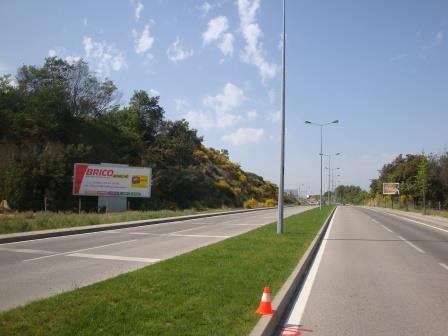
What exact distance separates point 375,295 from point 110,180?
1664 inches

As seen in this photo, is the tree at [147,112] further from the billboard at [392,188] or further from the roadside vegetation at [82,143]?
the billboard at [392,188]

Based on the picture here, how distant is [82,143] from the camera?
56.2 metres

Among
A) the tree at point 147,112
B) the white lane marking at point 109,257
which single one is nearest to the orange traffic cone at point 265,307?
the white lane marking at point 109,257

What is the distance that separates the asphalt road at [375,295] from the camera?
6699mm

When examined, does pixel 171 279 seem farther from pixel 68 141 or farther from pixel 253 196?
pixel 253 196

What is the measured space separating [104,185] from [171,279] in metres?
41.0

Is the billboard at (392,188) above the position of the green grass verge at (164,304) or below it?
above

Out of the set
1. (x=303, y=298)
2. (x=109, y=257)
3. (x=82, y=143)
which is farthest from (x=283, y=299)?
(x=82, y=143)

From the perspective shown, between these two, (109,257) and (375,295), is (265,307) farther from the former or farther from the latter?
(109,257)

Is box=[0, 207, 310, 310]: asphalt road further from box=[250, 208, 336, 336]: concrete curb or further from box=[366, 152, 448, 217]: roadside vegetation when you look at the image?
box=[366, 152, 448, 217]: roadside vegetation

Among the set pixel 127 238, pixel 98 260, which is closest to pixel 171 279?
pixel 98 260

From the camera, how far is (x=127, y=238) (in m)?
19.9

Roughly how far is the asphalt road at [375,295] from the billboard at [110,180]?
35.8 metres

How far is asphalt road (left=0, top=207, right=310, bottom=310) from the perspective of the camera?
8969 mm
